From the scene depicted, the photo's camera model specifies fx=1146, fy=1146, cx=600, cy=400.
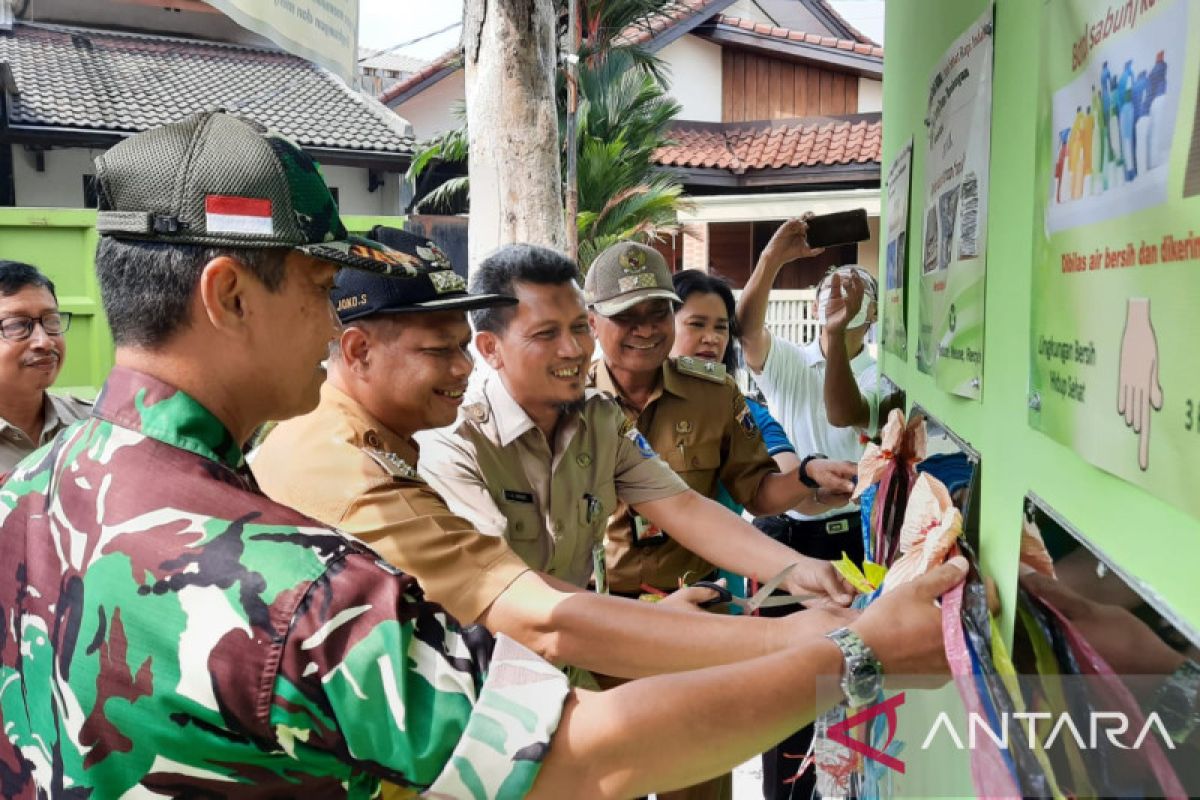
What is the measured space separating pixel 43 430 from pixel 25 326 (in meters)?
0.34

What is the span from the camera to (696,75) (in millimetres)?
19422

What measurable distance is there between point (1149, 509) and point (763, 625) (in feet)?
3.09

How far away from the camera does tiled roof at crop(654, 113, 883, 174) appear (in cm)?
1614

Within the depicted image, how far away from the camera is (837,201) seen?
15156mm

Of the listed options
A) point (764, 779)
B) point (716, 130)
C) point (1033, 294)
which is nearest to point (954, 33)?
point (1033, 294)

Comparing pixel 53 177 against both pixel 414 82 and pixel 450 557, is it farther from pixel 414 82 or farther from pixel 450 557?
pixel 450 557

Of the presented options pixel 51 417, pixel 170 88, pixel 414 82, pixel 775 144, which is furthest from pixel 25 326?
pixel 414 82

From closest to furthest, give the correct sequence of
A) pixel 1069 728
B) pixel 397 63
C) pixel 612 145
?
pixel 1069 728 < pixel 612 145 < pixel 397 63

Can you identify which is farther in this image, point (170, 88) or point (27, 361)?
point (170, 88)

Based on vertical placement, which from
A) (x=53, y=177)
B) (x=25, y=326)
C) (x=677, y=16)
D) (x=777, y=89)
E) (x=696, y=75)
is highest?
(x=677, y=16)

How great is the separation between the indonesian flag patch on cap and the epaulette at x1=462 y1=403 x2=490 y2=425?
1.47 metres

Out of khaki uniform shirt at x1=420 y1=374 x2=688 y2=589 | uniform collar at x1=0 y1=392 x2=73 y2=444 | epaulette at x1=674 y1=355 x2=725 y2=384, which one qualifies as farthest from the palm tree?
khaki uniform shirt at x1=420 y1=374 x2=688 y2=589

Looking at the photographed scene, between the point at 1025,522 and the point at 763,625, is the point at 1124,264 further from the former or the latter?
the point at 763,625

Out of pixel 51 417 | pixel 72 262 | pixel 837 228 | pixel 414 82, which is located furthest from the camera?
pixel 414 82
